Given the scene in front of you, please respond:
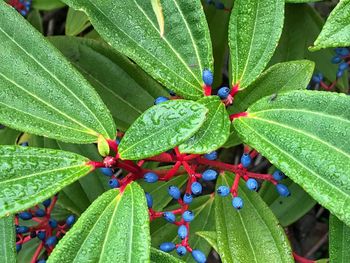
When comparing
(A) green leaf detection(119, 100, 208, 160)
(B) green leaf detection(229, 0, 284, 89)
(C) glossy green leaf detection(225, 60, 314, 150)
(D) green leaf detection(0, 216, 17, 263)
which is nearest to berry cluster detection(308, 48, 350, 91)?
(C) glossy green leaf detection(225, 60, 314, 150)

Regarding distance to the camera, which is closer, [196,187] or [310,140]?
[310,140]

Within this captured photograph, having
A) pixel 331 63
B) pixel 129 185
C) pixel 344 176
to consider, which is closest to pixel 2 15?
pixel 129 185

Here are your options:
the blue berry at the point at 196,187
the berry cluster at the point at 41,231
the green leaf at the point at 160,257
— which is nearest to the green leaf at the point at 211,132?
the blue berry at the point at 196,187

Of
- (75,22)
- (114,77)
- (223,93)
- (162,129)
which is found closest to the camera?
(162,129)

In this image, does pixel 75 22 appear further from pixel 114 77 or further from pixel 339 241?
pixel 339 241

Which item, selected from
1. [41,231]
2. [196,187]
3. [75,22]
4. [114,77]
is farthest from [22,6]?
[196,187]

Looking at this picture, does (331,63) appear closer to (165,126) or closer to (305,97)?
(305,97)
